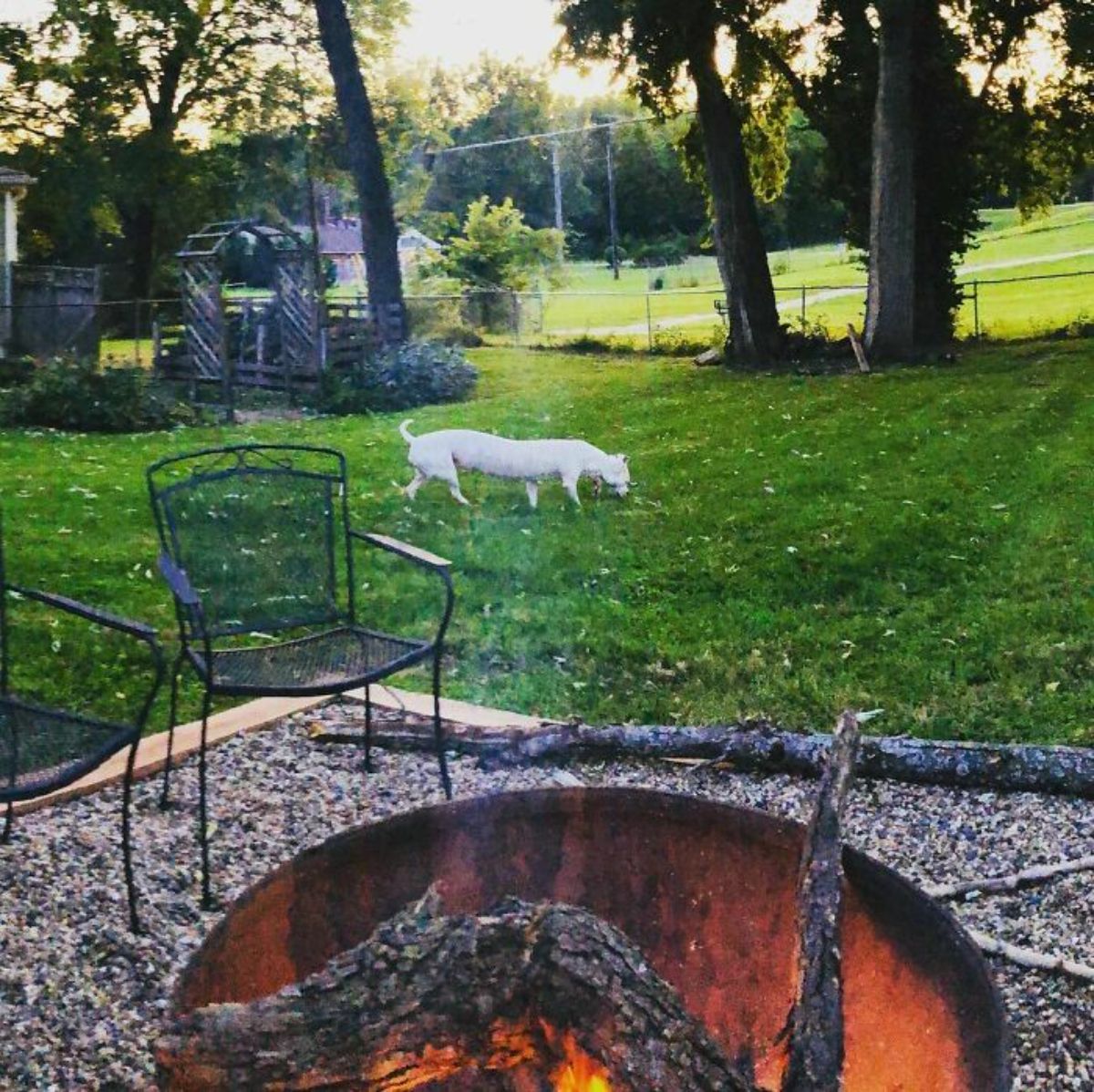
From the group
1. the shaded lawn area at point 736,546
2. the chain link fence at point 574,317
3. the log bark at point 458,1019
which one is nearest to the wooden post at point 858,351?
the chain link fence at point 574,317

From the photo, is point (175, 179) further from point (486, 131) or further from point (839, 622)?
point (839, 622)

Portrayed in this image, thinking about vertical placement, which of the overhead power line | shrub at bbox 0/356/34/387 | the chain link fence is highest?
the overhead power line

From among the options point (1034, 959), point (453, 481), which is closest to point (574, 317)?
point (453, 481)

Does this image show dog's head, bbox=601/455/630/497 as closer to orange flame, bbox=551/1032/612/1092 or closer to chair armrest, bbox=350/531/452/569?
chair armrest, bbox=350/531/452/569

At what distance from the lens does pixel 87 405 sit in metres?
5.94

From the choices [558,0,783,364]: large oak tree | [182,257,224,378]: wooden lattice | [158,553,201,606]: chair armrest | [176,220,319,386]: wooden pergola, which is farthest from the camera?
[558,0,783,364]: large oak tree

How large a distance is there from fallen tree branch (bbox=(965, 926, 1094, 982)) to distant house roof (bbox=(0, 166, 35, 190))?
19.4ft

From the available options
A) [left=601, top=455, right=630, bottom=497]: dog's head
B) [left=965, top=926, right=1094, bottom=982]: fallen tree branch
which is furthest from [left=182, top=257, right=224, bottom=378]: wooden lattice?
[left=965, top=926, right=1094, bottom=982]: fallen tree branch

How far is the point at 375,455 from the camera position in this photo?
5.10 metres

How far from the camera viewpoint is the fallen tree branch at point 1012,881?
5.71 feet

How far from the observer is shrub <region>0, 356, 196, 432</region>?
19.4ft

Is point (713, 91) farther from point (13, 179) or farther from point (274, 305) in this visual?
point (13, 179)

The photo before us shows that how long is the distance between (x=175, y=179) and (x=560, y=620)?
4.03m

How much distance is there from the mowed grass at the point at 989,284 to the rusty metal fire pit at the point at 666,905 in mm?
5884
